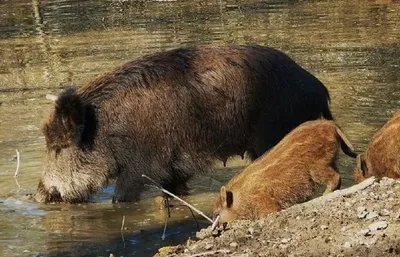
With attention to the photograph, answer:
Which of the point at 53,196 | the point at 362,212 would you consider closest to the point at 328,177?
the point at 362,212

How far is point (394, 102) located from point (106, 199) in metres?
4.39

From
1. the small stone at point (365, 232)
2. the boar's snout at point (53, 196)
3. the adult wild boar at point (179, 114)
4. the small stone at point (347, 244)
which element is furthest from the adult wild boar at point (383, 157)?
the boar's snout at point (53, 196)

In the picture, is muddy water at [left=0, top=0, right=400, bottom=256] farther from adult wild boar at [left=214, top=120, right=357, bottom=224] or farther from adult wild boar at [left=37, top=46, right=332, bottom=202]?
adult wild boar at [left=214, top=120, right=357, bottom=224]

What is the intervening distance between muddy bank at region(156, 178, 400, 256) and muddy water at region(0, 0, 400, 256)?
123 centimetres

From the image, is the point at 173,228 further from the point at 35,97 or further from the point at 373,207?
the point at 35,97

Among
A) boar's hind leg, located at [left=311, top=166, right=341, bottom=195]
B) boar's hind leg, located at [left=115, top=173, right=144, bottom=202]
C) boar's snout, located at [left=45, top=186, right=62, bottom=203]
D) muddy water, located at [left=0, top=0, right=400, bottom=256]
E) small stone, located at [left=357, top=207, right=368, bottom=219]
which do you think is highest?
small stone, located at [left=357, top=207, right=368, bottom=219]

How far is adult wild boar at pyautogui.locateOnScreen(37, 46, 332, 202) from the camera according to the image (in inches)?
317

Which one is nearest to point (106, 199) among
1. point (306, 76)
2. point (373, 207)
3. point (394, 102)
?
point (306, 76)

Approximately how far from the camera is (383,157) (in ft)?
22.9

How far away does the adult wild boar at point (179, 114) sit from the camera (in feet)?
26.4

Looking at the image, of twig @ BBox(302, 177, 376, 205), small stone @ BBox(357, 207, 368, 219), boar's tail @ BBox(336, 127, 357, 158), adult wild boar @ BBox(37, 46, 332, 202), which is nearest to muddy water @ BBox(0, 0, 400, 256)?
adult wild boar @ BBox(37, 46, 332, 202)

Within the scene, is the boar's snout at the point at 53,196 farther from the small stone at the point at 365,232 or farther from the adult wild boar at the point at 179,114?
the small stone at the point at 365,232

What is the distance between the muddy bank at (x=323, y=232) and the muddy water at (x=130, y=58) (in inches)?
48.6

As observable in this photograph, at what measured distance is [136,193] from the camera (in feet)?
26.6
